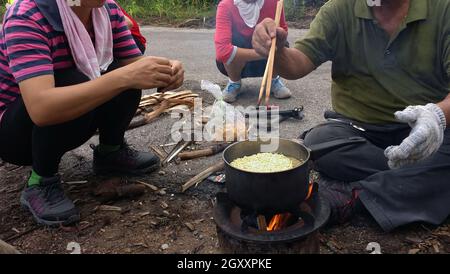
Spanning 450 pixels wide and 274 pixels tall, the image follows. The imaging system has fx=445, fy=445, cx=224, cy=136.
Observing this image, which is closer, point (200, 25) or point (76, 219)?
point (76, 219)

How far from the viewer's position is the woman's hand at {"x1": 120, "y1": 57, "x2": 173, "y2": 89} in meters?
2.32

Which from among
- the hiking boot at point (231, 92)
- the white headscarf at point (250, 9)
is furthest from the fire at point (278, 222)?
the white headscarf at point (250, 9)

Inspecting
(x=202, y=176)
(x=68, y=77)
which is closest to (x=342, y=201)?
(x=202, y=176)

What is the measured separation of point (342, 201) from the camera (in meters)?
2.51

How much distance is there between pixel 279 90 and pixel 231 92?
504 mm

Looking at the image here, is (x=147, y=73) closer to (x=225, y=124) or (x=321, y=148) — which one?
(x=321, y=148)

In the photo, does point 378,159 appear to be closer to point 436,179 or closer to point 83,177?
point 436,179

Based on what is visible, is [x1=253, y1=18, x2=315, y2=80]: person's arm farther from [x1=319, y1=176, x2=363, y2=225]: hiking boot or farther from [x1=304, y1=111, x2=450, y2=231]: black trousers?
[x1=319, y1=176, x2=363, y2=225]: hiking boot

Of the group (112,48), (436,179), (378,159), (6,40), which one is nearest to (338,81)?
(378,159)

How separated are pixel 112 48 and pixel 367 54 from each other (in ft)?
5.22

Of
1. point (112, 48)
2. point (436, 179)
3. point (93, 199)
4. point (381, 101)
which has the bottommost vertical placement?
point (93, 199)

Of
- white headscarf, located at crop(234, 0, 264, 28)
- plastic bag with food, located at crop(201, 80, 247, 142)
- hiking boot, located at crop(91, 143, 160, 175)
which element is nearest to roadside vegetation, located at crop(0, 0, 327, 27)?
white headscarf, located at crop(234, 0, 264, 28)
